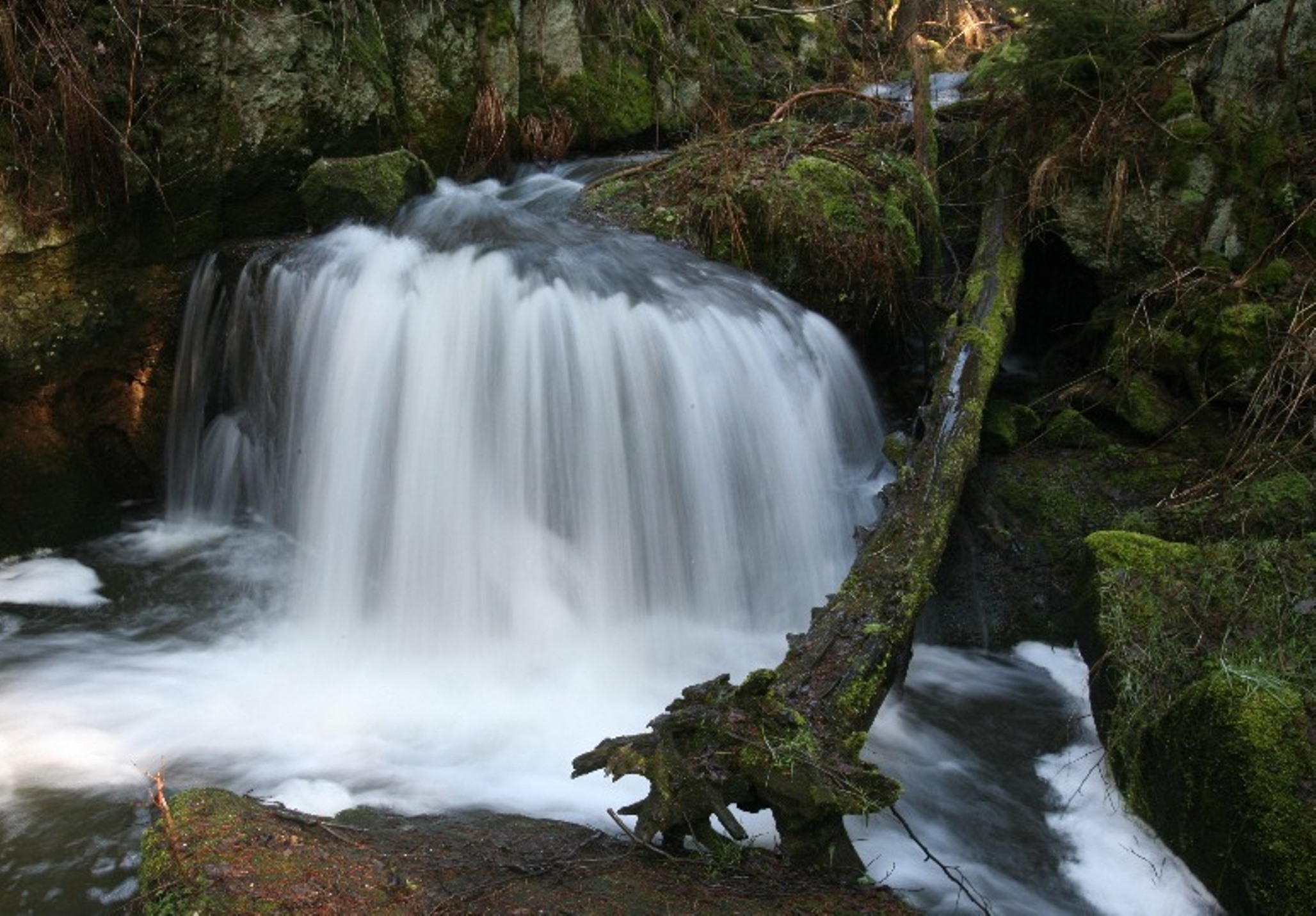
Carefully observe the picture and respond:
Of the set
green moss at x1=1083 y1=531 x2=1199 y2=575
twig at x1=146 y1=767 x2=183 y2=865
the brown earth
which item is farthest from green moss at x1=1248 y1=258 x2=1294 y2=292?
twig at x1=146 y1=767 x2=183 y2=865

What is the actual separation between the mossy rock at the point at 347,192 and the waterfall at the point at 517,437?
0.29 metres

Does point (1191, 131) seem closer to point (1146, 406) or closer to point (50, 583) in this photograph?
point (1146, 406)

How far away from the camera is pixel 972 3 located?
1505 cm

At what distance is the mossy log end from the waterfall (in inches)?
42.0

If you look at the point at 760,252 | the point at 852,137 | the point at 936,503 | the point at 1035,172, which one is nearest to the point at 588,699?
the point at 936,503

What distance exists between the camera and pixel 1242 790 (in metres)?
2.95

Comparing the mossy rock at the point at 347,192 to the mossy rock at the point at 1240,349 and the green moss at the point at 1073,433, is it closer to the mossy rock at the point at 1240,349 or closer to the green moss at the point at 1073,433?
the green moss at the point at 1073,433

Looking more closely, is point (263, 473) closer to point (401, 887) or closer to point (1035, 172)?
point (401, 887)

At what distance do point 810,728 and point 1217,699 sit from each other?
1323 mm

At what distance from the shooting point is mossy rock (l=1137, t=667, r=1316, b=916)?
9.19ft

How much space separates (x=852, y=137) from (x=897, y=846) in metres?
5.73

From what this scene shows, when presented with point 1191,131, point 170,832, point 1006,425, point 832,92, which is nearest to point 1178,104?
point 1191,131

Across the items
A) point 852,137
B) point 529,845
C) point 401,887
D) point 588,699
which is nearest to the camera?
point 401,887

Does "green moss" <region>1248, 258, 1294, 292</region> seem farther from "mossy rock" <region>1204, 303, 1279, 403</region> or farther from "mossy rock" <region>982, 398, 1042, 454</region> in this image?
"mossy rock" <region>982, 398, 1042, 454</region>
